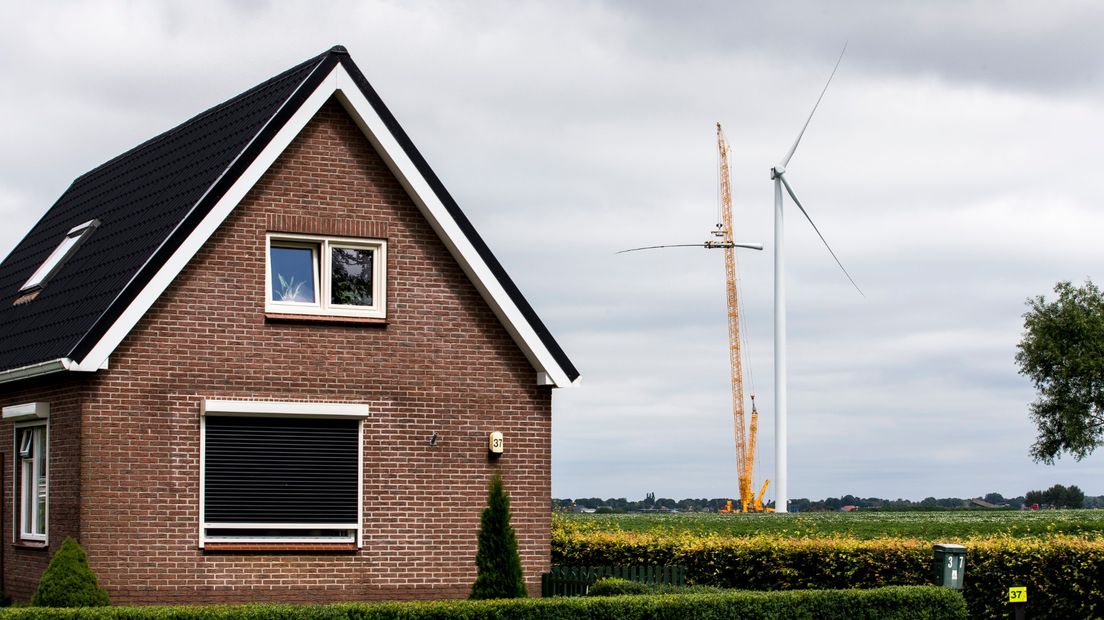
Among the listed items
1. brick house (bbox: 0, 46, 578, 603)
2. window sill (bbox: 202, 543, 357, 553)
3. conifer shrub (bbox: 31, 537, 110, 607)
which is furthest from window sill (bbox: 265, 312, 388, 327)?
conifer shrub (bbox: 31, 537, 110, 607)

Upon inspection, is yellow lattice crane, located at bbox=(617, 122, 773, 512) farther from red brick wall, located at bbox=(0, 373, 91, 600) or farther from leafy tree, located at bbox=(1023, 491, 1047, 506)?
red brick wall, located at bbox=(0, 373, 91, 600)

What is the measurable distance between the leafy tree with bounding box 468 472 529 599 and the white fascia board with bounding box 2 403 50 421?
712 centimetres

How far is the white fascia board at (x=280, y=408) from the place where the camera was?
71.4 ft

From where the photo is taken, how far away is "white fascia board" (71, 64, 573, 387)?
21062 millimetres

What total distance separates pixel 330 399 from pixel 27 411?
469 cm

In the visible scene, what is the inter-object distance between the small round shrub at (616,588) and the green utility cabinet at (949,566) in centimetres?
461

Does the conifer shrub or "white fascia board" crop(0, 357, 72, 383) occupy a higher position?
"white fascia board" crop(0, 357, 72, 383)

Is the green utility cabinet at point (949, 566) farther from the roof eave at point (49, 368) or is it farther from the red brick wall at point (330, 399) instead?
the roof eave at point (49, 368)

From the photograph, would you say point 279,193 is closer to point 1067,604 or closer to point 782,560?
point 782,560

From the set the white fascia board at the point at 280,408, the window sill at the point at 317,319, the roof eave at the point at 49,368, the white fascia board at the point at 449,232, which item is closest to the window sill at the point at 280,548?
the white fascia board at the point at 280,408

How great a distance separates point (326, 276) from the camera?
22922 millimetres

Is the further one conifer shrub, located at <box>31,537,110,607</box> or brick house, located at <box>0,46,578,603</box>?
brick house, located at <box>0,46,578,603</box>

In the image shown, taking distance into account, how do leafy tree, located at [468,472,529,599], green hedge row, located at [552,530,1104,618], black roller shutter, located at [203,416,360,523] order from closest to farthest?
leafy tree, located at [468,472,529,599] → black roller shutter, located at [203,416,360,523] → green hedge row, located at [552,530,1104,618]

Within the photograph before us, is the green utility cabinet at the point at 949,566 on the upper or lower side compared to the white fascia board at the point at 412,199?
lower
